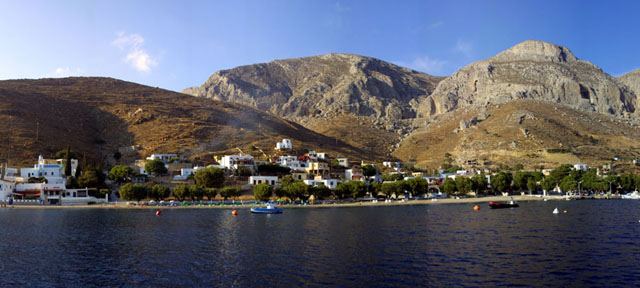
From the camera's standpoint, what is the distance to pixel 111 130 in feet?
561

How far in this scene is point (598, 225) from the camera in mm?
56312

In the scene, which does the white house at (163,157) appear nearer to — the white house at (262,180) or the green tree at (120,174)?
the green tree at (120,174)

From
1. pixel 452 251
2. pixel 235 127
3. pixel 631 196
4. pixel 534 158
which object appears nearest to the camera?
pixel 452 251

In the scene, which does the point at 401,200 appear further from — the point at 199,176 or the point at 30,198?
the point at 30,198

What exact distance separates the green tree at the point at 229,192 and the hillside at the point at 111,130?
148 feet

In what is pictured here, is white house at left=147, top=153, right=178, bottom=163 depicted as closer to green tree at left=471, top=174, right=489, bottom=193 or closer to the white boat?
green tree at left=471, top=174, right=489, bottom=193

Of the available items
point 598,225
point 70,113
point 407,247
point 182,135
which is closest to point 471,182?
point 598,225

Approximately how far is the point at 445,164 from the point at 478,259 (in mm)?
141444

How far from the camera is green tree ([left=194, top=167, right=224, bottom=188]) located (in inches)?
4306

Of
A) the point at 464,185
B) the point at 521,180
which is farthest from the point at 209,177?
the point at 521,180

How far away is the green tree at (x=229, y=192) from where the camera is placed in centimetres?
10575

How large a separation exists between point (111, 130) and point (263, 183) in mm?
92524

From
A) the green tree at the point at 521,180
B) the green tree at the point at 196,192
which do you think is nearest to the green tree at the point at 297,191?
the green tree at the point at 196,192

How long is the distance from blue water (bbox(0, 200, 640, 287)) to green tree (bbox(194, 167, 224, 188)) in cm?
4608
